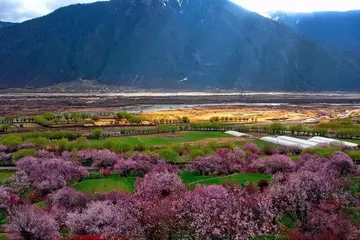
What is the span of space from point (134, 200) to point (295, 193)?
42.5ft

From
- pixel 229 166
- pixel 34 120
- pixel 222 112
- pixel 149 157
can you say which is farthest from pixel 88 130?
pixel 222 112

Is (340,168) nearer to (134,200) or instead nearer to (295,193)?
(295,193)

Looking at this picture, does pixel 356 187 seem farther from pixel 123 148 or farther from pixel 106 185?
pixel 123 148

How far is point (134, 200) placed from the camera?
3500 cm

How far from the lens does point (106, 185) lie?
50219 mm

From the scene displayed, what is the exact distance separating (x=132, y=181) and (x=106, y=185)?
130 inches

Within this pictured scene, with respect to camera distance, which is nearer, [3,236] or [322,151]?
[3,236]

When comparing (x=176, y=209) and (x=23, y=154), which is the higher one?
(x=176, y=209)

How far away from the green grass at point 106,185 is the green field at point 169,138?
23.6 meters

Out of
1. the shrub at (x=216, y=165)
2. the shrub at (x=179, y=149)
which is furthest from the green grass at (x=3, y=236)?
the shrub at (x=179, y=149)

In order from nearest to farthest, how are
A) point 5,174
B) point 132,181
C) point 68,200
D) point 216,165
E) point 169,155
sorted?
1. point 68,200
2. point 132,181
3. point 216,165
4. point 5,174
5. point 169,155

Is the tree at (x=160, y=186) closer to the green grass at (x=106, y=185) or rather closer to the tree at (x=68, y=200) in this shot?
the tree at (x=68, y=200)

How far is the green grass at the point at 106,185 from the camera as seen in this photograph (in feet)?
159

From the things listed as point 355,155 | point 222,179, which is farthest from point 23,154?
point 355,155
